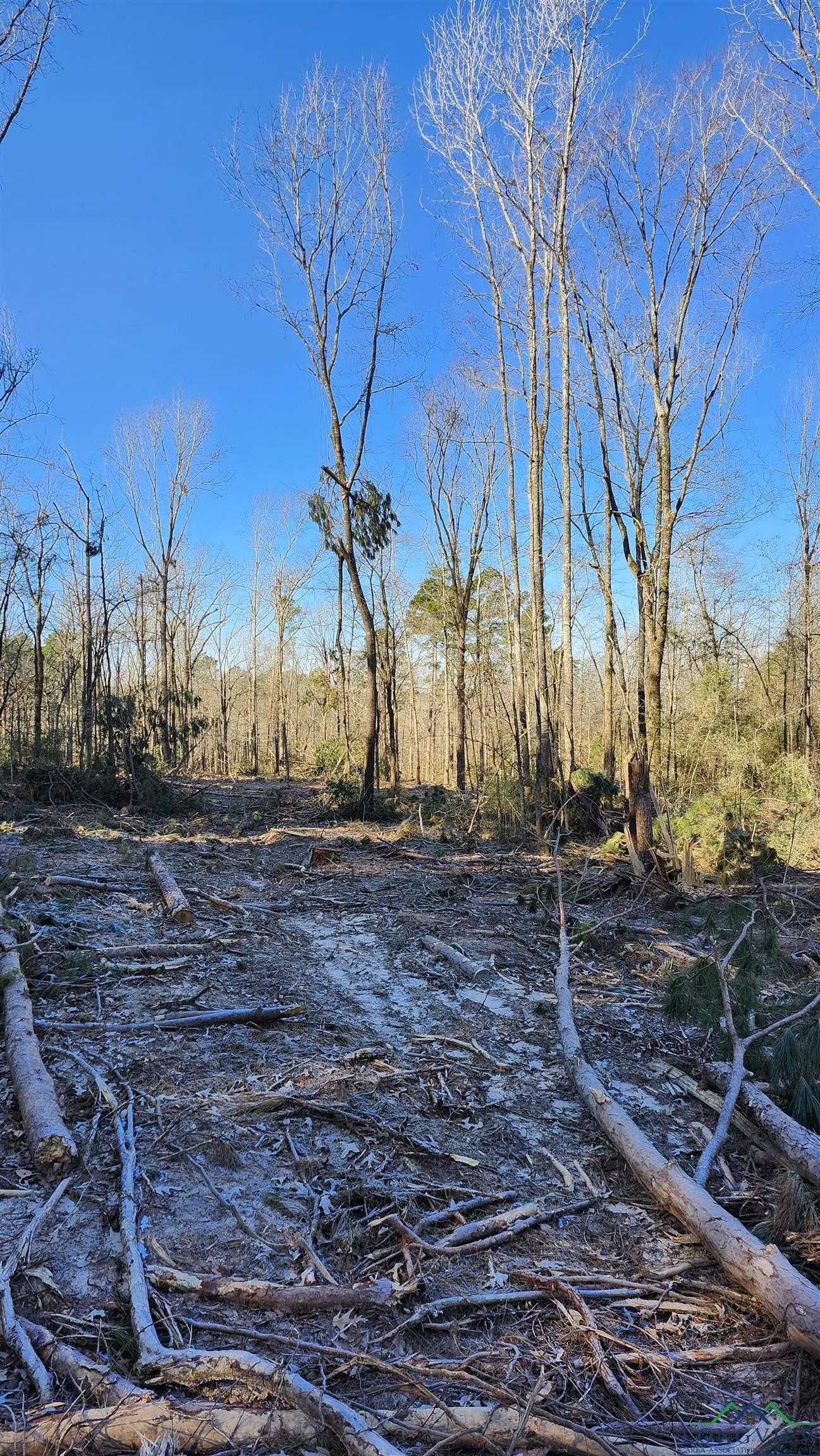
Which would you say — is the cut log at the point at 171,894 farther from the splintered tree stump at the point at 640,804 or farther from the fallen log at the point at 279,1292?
the splintered tree stump at the point at 640,804

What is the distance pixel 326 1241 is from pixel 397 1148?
0.61 meters

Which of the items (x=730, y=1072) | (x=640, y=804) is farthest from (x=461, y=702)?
(x=730, y=1072)

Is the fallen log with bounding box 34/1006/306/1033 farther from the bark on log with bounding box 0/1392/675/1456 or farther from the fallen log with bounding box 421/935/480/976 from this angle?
the bark on log with bounding box 0/1392/675/1456

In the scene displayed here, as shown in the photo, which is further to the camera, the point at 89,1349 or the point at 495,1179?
the point at 495,1179

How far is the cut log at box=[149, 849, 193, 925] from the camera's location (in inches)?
234

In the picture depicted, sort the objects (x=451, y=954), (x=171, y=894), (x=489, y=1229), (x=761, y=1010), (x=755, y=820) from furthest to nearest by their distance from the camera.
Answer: (x=755, y=820) → (x=171, y=894) → (x=451, y=954) → (x=761, y=1010) → (x=489, y=1229)

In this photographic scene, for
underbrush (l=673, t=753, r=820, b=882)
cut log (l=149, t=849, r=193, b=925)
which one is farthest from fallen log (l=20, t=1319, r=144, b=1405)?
underbrush (l=673, t=753, r=820, b=882)

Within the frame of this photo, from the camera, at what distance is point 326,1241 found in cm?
252

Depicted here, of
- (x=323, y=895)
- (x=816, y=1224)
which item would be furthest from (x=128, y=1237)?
(x=323, y=895)

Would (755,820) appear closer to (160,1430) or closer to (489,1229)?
(489,1229)

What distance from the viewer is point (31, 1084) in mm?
3176

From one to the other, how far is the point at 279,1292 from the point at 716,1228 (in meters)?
1.43

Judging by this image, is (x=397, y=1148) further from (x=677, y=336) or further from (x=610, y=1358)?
(x=677, y=336)

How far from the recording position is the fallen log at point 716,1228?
2.06m
